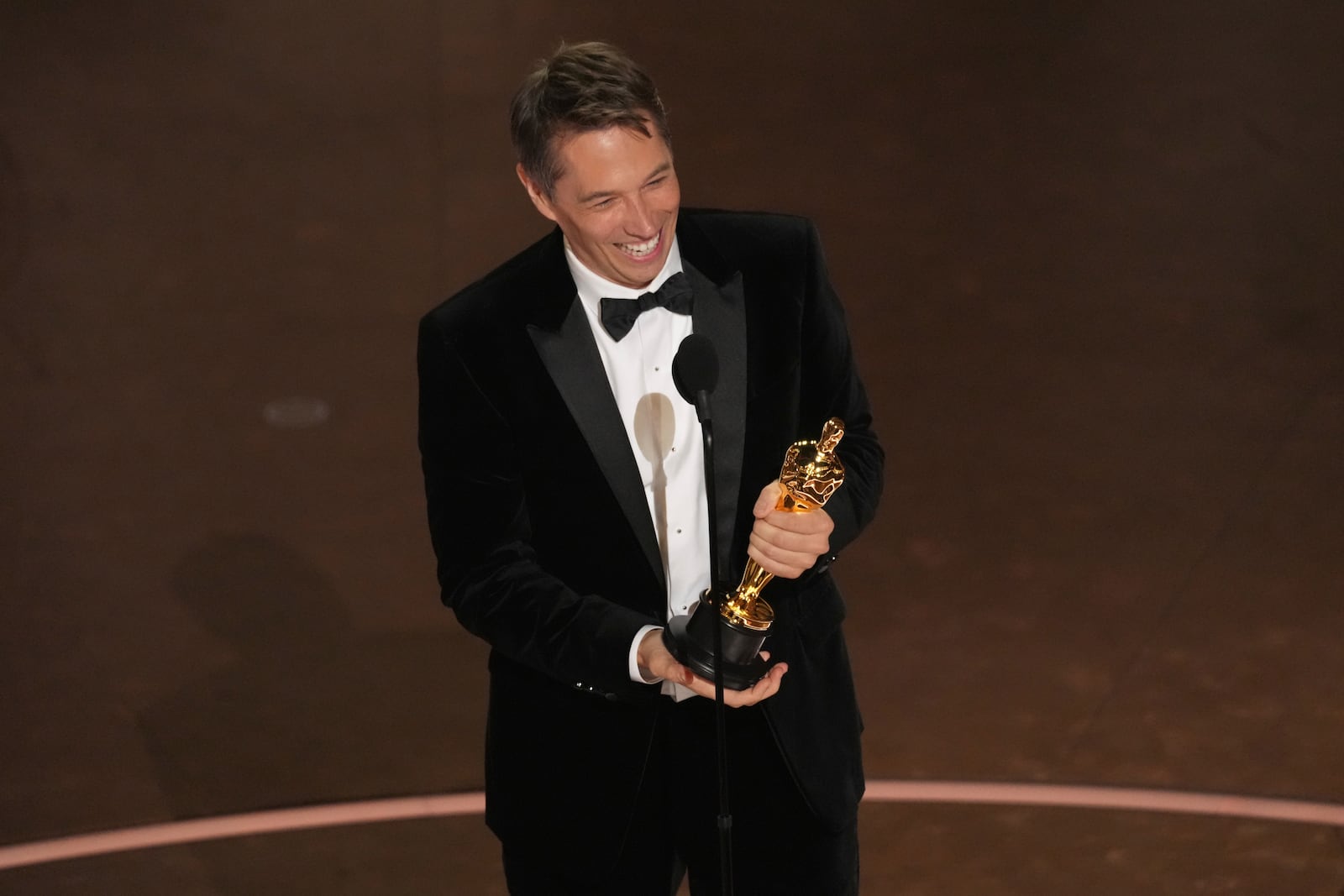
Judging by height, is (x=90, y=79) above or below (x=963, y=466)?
above

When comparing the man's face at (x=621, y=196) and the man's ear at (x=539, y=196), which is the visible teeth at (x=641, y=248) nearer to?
the man's face at (x=621, y=196)

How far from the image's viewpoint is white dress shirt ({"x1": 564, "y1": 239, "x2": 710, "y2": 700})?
1.63 m

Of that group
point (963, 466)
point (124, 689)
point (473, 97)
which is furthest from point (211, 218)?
point (963, 466)

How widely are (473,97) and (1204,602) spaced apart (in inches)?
75.8

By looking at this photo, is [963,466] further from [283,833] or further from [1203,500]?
[283,833]

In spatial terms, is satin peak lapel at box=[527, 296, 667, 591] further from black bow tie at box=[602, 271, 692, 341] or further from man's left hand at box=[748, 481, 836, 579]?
man's left hand at box=[748, 481, 836, 579]

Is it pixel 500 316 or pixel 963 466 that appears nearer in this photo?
pixel 500 316

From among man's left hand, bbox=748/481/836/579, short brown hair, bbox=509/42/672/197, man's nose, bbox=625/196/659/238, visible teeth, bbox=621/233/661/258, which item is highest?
short brown hair, bbox=509/42/672/197

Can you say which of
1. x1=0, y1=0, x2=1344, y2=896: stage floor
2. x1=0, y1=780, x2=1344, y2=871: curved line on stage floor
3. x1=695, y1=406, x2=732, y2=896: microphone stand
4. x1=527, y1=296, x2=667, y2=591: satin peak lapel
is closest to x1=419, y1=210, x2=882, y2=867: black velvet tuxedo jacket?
x1=527, y1=296, x2=667, y2=591: satin peak lapel

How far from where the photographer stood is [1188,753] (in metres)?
3.07

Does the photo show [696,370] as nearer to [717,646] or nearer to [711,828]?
[717,646]

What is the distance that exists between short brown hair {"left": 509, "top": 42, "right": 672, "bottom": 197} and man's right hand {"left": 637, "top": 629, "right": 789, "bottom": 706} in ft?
1.76

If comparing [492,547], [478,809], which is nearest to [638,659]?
[492,547]

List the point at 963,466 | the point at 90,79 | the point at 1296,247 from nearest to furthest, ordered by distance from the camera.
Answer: the point at 90,79, the point at 1296,247, the point at 963,466
